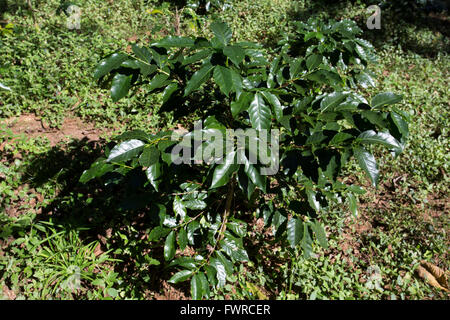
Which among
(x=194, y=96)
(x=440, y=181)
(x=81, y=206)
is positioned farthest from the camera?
(x=440, y=181)

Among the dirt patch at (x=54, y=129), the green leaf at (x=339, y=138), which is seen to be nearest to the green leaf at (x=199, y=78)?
the green leaf at (x=339, y=138)

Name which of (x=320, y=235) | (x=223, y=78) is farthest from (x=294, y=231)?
(x=223, y=78)

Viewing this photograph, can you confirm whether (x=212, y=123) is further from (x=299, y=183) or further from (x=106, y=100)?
(x=106, y=100)

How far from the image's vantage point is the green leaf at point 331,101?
1.45 metres

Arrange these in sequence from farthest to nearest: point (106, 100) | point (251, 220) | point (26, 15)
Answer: point (26, 15), point (106, 100), point (251, 220)

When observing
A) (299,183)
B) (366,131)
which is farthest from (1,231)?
(366,131)

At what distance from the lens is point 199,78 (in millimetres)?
1243

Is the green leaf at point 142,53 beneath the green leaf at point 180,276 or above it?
above

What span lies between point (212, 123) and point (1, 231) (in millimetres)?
1859

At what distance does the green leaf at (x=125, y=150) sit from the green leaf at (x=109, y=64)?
304mm

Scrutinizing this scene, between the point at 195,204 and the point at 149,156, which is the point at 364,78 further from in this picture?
the point at 149,156

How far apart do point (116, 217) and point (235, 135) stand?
1.62 m

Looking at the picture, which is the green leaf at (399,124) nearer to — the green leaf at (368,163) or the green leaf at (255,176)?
the green leaf at (368,163)

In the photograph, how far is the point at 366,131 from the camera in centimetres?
122
